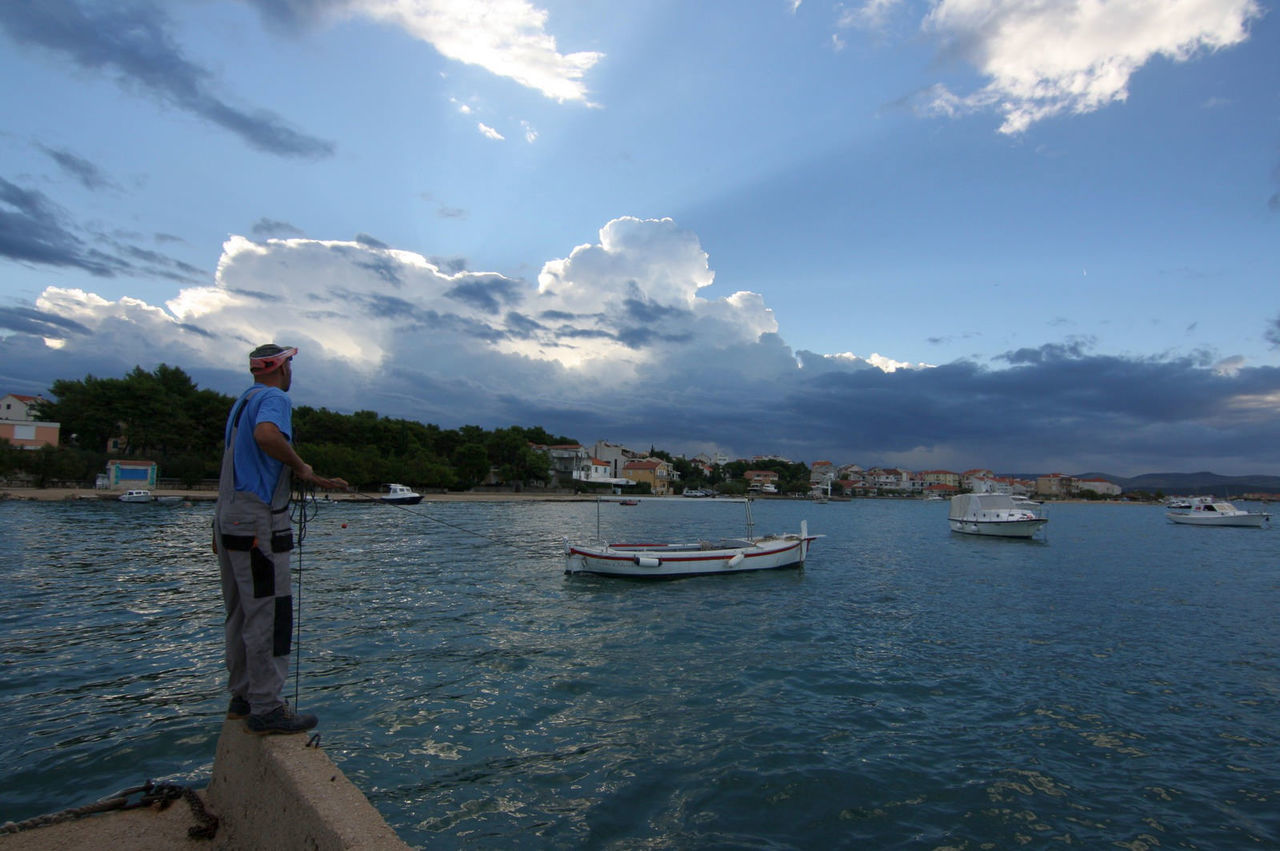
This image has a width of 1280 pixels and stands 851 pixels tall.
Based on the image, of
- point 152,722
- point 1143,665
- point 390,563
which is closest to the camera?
point 152,722

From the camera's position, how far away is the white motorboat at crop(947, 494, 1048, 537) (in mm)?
44219

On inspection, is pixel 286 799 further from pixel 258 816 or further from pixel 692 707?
pixel 692 707

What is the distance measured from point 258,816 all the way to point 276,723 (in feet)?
1.63

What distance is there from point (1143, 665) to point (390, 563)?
2288cm

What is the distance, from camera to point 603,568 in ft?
73.9

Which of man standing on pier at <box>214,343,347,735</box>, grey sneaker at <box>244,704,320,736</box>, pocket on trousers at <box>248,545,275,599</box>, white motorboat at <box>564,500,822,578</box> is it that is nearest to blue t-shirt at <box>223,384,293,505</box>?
man standing on pier at <box>214,343,347,735</box>

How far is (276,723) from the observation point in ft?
13.1

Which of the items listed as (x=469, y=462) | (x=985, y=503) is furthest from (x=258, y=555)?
(x=469, y=462)

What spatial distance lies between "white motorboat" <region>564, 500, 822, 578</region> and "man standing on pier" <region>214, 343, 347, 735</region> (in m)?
18.5

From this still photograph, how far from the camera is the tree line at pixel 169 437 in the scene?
202ft

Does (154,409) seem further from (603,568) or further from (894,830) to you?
(894,830)

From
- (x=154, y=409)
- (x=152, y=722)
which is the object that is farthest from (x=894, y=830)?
(x=154, y=409)

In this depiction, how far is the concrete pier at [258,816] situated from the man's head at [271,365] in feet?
7.26

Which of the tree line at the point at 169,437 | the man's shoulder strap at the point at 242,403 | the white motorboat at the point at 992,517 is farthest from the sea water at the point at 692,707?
the tree line at the point at 169,437
